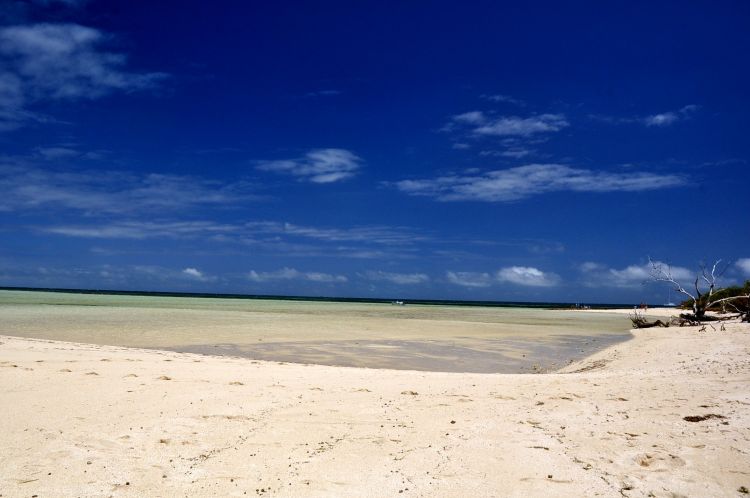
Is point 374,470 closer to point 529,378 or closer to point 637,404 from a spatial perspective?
point 637,404

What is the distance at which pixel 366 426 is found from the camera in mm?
5906

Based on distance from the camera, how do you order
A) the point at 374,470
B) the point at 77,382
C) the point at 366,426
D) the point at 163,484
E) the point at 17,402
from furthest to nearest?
the point at 77,382, the point at 17,402, the point at 366,426, the point at 374,470, the point at 163,484

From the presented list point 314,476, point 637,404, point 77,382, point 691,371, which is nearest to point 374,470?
point 314,476

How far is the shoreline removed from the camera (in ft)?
14.0

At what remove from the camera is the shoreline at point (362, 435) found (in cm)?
427

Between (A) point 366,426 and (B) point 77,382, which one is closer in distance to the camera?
(A) point 366,426

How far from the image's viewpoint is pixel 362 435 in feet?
18.2

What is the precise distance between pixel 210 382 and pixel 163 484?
4.01 meters

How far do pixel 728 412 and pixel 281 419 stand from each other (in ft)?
18.4

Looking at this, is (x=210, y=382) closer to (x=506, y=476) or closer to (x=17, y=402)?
(x=17, y=402)

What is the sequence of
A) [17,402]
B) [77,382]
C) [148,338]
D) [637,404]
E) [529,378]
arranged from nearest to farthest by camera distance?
[17,402], [637,404], [77,382], [529,378], [148,338]

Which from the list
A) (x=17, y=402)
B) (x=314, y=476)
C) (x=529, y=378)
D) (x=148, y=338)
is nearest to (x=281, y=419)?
(x=314, y=476)

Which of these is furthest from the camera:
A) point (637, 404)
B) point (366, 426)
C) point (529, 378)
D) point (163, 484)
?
point (529, 378)

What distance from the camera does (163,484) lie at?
4.23 metres
